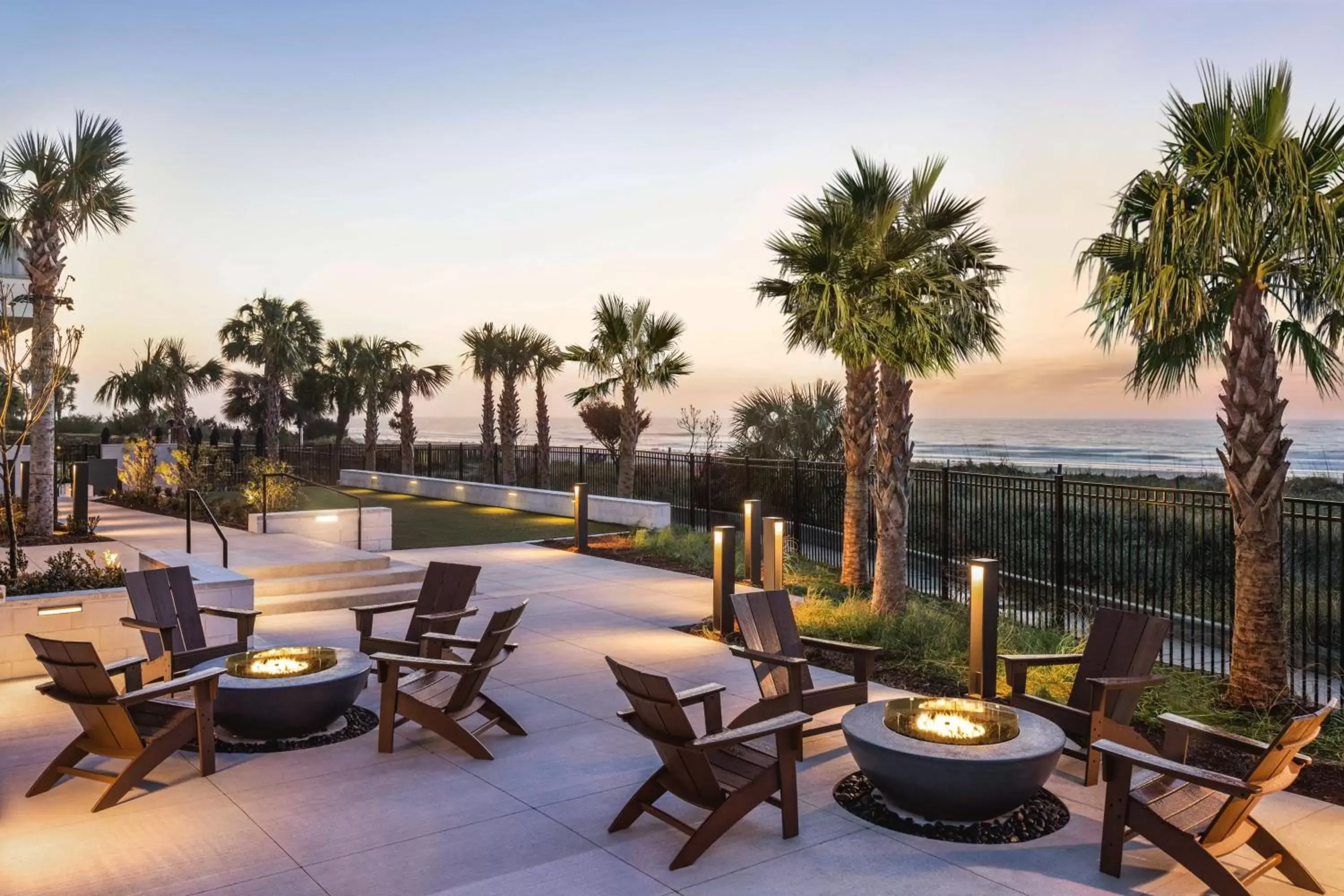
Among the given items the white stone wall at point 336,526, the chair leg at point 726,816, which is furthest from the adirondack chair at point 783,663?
the white stone wall at point 336,526

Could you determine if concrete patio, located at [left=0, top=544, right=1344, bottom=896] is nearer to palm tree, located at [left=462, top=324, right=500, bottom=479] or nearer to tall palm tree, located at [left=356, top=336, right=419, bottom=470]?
palm tree, located at [left=462, top=324, right=500, bottom=479]

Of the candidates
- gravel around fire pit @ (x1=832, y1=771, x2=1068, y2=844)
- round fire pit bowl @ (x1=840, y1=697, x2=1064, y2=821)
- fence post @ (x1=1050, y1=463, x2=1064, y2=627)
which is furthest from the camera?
fence post @ (x1=1050, y1=463, x2=1064, y2=627)

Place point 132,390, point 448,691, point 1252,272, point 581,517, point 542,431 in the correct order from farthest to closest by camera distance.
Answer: point 132,390 → point 542,431 → point 581,517 → point 1252,272 → point 448,691

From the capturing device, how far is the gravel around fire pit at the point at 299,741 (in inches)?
233

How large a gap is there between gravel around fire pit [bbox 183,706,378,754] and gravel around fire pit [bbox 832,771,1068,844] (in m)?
3.42

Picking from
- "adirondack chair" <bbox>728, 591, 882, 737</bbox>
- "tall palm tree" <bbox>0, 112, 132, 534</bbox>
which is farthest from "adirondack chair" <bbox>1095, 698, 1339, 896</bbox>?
"tall palm tree" <bbox>0, 112, 132, 534</bbox>

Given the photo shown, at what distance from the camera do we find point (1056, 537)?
1052 cm

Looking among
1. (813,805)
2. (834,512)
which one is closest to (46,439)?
(834,512)

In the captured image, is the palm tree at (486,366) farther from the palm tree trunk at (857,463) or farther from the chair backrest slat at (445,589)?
the chair backrest slat at (445,589)

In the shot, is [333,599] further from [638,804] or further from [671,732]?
[671,732]

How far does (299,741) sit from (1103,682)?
5222 mm

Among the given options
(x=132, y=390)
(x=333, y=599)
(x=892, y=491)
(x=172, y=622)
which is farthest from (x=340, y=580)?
(x=132, y=390)

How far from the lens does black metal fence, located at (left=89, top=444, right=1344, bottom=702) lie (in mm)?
9000

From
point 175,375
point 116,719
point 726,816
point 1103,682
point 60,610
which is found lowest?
point 726,816
